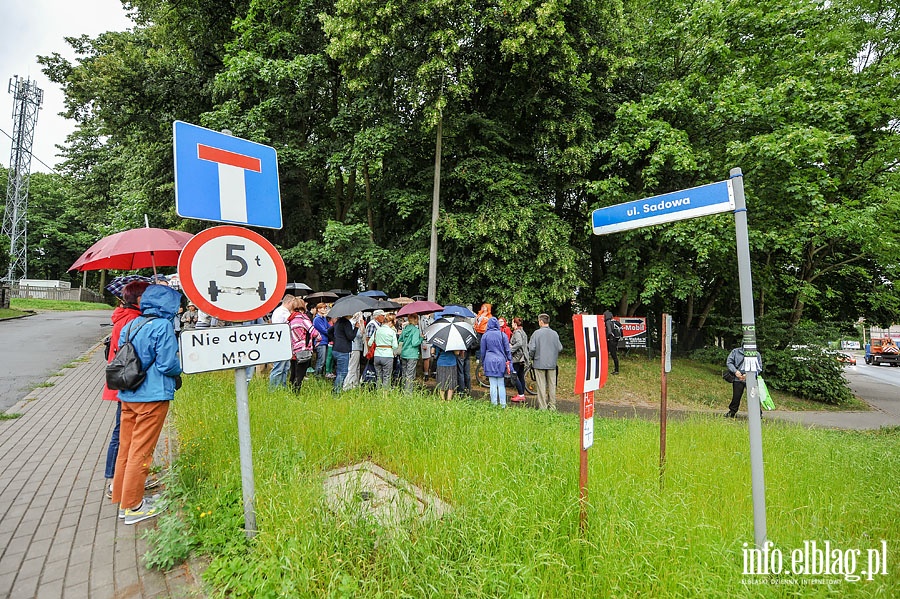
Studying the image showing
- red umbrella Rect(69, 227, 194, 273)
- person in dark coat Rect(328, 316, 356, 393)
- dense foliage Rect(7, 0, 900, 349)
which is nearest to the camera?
red umbrella Rect(69, 227, 194, 273)

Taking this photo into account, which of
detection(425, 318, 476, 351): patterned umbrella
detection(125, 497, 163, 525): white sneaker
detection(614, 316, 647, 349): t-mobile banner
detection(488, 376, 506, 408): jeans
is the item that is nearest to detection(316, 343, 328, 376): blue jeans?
detection(425, 318, 476, 351): patterned umbrella

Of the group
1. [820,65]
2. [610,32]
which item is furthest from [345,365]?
[820,65]

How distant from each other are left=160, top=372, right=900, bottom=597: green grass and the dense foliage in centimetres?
947

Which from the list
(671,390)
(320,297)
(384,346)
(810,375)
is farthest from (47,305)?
(810,375)

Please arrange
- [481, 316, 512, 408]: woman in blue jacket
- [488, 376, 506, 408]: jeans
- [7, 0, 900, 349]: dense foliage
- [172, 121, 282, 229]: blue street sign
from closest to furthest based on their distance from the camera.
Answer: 1. [172, 121, 282, 229]: blue street sign
2. [481, 316, 512, 408]: woman in blue jacket
3. [488, 376, 506, 408]: jeans
4. [7, 0, 900, 349]: dense foliage

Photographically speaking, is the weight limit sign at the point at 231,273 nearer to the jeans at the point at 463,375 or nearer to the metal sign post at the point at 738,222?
the metal sign post at the point at 738,222

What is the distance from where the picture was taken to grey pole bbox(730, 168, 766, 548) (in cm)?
259

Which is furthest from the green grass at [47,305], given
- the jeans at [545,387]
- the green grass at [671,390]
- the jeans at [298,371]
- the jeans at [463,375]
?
the jeans at [545,387]

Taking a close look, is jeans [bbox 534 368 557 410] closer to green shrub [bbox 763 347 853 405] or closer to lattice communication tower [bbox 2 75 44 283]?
green shrub [bbox 763 347 853 405]

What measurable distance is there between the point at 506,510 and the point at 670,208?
2.47 m

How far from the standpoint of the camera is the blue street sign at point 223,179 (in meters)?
2.76

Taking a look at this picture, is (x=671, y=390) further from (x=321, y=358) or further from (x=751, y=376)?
(x=751, y=376)

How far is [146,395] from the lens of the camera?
3.52 metres

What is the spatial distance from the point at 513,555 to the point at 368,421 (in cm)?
274
